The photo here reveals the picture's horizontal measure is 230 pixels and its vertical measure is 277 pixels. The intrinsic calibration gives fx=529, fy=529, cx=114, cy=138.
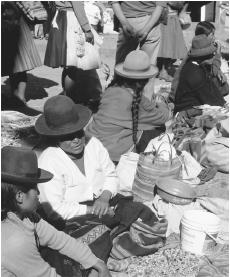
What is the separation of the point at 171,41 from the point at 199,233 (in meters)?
5.50

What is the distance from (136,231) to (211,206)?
100cm

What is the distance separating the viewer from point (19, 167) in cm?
280

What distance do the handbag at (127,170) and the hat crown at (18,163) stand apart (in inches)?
83.5

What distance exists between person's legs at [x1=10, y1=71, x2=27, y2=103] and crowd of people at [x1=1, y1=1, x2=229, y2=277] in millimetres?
13

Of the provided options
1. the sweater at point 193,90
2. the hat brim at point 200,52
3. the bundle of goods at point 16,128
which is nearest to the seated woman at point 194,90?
the sweater at point 193,90

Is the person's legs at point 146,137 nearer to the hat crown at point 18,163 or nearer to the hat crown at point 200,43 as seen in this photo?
the hat crown at point 200,43

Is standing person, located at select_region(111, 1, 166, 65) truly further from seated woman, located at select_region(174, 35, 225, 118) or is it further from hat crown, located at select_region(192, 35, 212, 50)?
seated woman, located at select_region(174, 35, 225, 118)

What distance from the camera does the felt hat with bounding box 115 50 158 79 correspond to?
5105mm

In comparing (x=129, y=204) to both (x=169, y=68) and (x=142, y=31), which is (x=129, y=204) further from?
(x=169, y=68)

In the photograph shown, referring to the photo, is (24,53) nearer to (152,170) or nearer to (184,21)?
Result: (152,170)

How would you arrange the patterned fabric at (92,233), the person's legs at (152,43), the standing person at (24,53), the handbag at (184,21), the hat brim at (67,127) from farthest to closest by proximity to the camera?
the handbag at (184,21), the person's legs at (152,43), the standing person at (24,53), the hat brim at (67,127), the patterned fabric at (92,233)

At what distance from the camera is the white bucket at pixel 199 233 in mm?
3850

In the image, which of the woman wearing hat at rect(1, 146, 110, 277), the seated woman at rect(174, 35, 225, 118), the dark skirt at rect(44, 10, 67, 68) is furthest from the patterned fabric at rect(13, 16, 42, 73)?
the woman wearing hat at rect(1, 146, 110, 277)

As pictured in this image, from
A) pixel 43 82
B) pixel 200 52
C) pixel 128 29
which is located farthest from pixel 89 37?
pixel 43 82
